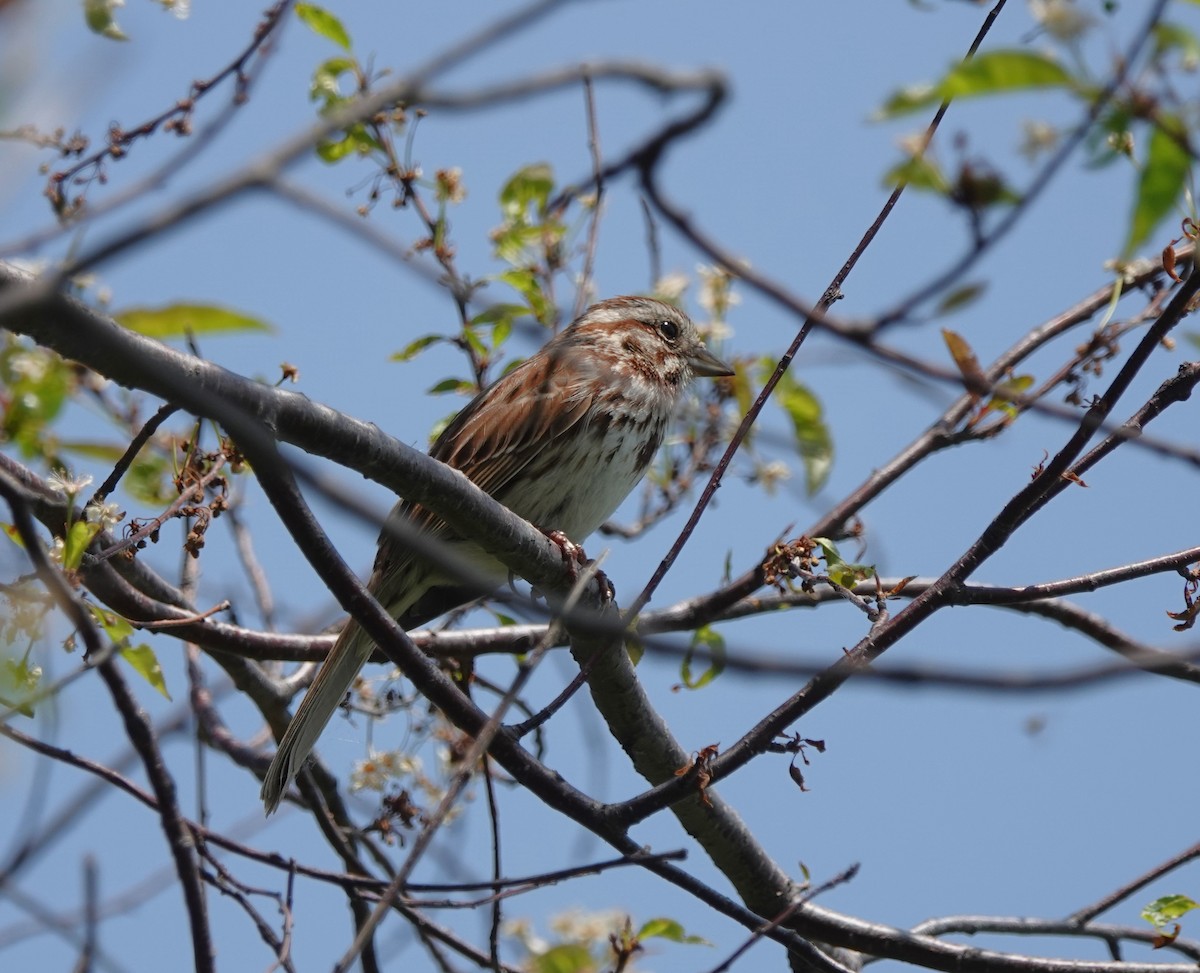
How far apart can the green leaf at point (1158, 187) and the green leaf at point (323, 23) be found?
3.09m

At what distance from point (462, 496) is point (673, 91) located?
153 cm

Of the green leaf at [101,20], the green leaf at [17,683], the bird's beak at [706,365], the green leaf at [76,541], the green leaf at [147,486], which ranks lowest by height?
the green leaf at [17,683]

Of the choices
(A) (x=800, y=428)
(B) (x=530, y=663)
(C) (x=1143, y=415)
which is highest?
(A) (x=800, y=428)

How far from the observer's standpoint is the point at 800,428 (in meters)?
4.72

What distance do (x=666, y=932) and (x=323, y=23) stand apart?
2.76 metres

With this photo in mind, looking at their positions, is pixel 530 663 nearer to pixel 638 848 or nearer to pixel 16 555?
pixel 638 848

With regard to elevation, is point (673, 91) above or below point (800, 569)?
below

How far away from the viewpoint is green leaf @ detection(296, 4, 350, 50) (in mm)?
4090

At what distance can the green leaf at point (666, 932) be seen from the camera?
343 cm

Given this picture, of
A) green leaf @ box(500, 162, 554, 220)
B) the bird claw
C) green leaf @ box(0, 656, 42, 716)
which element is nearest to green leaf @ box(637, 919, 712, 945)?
the bird claw

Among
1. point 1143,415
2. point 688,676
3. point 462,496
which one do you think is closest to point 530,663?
point 462,496

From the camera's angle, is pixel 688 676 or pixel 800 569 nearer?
pixel 800 569

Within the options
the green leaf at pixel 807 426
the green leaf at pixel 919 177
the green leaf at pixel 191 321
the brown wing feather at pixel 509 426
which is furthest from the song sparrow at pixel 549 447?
the green leaf at pixel 919 177

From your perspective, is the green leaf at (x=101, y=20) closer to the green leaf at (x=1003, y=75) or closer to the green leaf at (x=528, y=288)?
the green leaf at (x=528, y=288)
